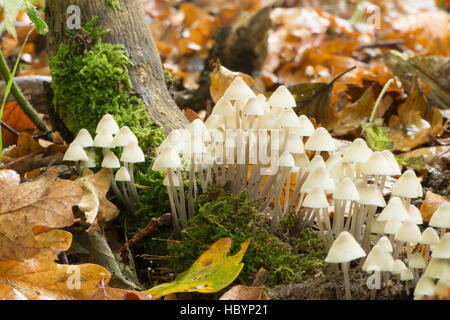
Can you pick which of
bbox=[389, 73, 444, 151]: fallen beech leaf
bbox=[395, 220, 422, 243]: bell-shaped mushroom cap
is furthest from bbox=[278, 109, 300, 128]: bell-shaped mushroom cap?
bbox=[389, 73, 444, 151]: fallen beech leaf

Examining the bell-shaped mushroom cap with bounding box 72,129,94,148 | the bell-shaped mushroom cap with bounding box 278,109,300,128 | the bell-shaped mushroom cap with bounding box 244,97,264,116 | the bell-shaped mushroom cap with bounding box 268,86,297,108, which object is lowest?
the bell-shaped mushroom cap with bounding box 72,129,94,148

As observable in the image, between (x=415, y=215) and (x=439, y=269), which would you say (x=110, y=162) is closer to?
(x=415, y=215)

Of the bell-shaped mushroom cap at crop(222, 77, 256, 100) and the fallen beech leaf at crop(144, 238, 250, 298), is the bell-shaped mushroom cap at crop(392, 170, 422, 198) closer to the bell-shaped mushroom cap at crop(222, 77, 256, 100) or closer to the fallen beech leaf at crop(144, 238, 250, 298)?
the fallen beech leaf at crop(144, 238, 250, 298)

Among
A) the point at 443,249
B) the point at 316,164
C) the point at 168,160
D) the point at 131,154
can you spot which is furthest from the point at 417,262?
the point at 131,154

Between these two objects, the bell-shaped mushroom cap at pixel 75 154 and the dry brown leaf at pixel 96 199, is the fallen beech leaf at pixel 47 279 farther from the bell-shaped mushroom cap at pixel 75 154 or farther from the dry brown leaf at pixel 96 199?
the bell-shaped mushroom cap at pixel 75 154
